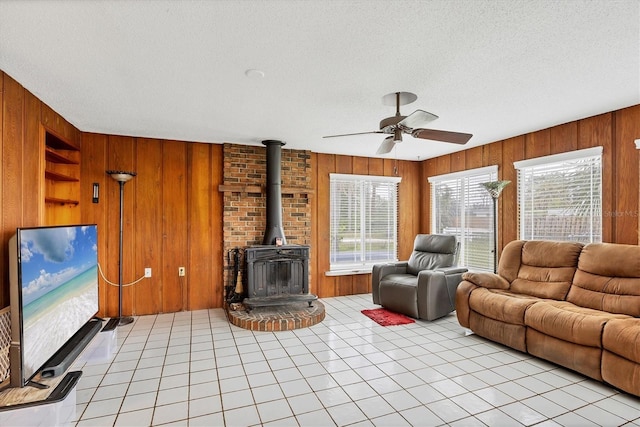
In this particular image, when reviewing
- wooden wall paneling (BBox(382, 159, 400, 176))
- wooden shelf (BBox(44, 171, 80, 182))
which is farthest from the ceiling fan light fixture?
wooden shelf (BBox(44, 171, 80, 182))

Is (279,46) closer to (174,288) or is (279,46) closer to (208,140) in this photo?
(208,140)

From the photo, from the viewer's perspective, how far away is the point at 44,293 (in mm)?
2189

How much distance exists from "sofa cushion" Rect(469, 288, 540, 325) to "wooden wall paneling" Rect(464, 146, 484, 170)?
82.4 inches

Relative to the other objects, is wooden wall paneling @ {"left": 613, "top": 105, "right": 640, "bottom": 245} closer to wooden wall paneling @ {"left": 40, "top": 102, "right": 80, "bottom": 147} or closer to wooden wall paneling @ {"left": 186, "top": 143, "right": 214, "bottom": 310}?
wooden wall paneling @ {"left": 186, "top": 143, "right": 214, "bottom": 310}

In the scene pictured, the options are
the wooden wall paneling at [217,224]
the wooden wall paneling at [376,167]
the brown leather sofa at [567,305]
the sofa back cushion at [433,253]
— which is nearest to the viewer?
the brown leather sofa at [567,305]

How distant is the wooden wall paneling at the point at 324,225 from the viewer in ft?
17.2

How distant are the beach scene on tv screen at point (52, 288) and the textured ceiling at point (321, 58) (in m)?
1.21

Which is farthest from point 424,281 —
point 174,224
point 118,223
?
point 118,223

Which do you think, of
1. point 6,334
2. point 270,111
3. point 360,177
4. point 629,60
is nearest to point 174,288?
point 6,334

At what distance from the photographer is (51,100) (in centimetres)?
294

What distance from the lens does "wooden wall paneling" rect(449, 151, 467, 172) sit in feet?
16.6

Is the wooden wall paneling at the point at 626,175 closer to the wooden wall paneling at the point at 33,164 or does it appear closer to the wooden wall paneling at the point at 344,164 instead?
the wooden wall paneling at the point at 344,164

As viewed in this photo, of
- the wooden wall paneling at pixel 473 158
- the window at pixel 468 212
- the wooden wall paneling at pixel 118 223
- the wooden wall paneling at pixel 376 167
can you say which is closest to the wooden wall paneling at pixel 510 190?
the window at pixel 468 212

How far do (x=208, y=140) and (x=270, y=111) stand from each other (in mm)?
1599
